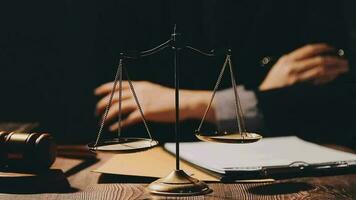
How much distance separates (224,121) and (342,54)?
737 mm

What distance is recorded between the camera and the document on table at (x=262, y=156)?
38.6 inches

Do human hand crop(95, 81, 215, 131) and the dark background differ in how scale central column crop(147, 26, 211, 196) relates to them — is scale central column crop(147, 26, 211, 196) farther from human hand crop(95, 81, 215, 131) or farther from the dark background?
the dark background

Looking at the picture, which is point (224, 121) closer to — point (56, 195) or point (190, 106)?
point (190, 106)

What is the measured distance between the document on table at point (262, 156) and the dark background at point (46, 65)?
142cm

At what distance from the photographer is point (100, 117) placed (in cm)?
189

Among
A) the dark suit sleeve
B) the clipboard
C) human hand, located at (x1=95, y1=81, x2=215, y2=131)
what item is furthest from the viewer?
human hand, located at (x1=95, y1=81, x2=215, y2=131)

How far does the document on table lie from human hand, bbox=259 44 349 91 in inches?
25.7

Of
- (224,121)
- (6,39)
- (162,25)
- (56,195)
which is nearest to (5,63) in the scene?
(6,39)

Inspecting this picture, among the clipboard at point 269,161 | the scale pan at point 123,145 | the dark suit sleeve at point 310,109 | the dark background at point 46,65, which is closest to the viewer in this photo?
the scale pan at point 123,145

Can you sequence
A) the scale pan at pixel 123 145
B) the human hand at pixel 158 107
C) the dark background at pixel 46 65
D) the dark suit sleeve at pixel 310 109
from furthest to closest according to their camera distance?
the dark background at pixel 46 65 < the human hand at pixel 158 107 < the dark suit sleeve at pixel 310 109 < the scale pan at pixel 123 145

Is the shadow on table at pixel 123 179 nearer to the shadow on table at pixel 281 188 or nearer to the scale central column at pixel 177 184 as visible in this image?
the scale central column at pixel 177 184

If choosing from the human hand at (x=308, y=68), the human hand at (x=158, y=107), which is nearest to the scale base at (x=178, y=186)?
the human hand at (x=158, y=107)

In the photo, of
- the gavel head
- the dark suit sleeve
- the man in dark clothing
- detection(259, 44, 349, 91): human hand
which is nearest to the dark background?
the man in dark clothing

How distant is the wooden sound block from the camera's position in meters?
0.92
